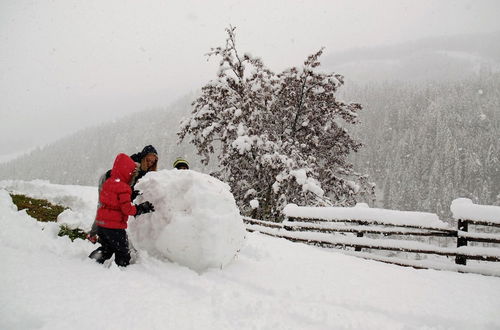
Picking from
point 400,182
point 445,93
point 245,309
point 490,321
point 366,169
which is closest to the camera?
point 245,309

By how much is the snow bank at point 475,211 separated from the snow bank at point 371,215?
1.19 feet

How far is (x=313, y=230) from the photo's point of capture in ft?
29.5

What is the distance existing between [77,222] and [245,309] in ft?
13.1

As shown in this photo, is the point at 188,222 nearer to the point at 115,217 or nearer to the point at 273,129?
the point at 115,217

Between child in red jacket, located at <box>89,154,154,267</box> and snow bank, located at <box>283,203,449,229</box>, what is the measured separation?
4.84 metres

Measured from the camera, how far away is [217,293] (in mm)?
4230

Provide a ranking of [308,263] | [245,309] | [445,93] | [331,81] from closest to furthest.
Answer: [245,309] < [308,263] < [331,81] < [445,93]

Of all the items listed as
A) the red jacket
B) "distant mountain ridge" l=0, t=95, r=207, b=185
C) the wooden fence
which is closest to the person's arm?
the red jacket

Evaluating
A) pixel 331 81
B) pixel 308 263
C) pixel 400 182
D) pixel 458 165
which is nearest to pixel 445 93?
pixel 458 165

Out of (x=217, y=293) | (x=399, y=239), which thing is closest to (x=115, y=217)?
(x=217, y=293)

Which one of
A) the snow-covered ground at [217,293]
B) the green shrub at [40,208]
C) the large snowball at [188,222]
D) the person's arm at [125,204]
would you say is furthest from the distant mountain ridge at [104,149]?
the person's arm at [125,204]

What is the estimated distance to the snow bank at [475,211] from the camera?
240 inches

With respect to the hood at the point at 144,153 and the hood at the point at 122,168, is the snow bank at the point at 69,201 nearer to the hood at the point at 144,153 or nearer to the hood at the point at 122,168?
the hood at the point at 144,153

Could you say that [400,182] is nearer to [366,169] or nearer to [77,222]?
[366,169]
